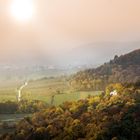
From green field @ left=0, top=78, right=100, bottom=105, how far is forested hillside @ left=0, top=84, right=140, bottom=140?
563 cm

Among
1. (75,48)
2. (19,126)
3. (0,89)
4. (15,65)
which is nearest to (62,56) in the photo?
(75,48)

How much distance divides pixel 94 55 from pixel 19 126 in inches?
1542

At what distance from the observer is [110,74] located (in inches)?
1591

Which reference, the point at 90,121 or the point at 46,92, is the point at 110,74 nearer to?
the point at 46,92

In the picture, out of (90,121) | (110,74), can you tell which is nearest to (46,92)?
(110,74)

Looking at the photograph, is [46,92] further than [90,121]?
Yes

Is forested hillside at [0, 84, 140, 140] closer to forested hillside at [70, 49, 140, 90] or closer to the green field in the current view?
the green field

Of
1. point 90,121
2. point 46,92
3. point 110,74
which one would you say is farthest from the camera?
point 110,74

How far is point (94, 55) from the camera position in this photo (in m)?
63.0

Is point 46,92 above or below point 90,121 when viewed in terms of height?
above

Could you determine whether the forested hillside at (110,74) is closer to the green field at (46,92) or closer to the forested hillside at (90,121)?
the green field at (46,92)

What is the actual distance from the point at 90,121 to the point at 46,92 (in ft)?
54.4

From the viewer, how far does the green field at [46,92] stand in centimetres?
3428

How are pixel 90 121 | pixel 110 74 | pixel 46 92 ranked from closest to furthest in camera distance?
1. pixel 90 121
2. pixel 46 92
3. pixel 110 74
